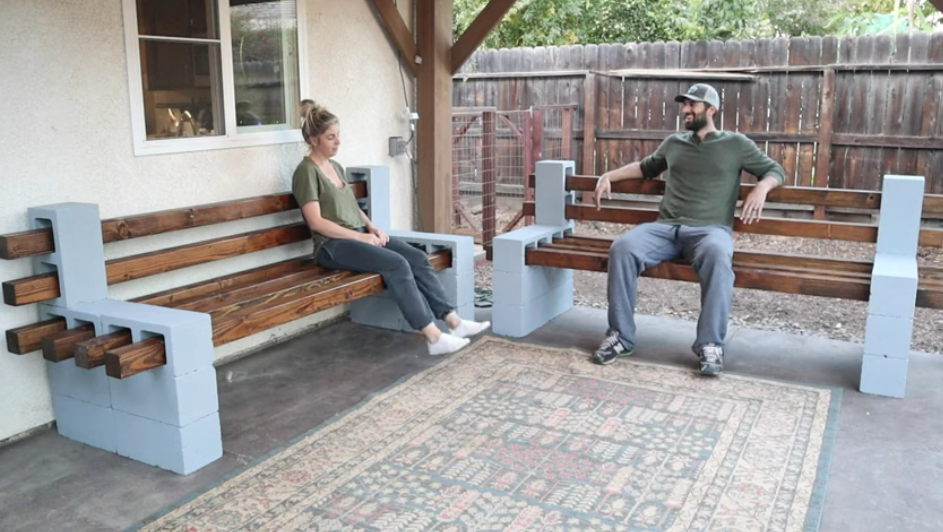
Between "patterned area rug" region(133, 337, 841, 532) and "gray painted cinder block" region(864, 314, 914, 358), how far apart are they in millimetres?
281

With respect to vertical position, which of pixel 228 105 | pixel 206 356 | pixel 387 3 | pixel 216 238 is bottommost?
pixel 206 356

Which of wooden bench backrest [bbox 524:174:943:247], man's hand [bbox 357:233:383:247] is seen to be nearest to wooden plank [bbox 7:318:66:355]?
man's hand [bbox 357:233:383:247]

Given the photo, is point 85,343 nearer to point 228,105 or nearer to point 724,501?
point 228,105

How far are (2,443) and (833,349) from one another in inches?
153

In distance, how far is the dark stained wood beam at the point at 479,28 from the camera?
5184mm

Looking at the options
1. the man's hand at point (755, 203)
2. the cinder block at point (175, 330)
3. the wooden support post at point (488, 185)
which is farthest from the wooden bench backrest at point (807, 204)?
the cinder block at point (175, 330)

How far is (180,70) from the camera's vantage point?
12.9 ft

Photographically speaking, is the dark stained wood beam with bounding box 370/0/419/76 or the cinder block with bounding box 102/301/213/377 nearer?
the cinder block with bounding box 102/301/213/377

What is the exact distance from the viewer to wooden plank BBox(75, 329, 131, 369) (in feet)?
9.57

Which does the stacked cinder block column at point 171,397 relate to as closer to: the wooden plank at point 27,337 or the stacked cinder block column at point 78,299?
the stacked cinder block column at point 78,299

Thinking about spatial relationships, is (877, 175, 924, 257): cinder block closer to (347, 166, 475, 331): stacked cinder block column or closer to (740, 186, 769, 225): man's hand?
(740, 186, 769, 225): man's hand

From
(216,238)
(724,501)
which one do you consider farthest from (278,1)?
(724,501)

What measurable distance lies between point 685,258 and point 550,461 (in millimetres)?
1657

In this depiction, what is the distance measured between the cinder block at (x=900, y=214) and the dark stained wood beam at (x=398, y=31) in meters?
2.90
